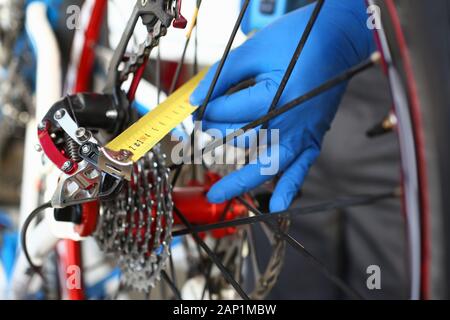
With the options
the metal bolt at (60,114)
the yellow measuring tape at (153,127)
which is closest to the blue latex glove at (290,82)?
the yellow measuring tape at (153,127)

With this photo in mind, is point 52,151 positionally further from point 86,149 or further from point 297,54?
point 297,54

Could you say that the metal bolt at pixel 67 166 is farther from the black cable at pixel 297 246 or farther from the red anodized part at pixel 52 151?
the black cable at pixel 297 246

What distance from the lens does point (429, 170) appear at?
1.62 feet

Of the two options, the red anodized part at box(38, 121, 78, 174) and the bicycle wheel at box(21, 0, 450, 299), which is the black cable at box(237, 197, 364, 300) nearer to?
the bicycle wheel at box(21, 0, 450, 299)

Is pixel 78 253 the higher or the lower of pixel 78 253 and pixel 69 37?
the lower

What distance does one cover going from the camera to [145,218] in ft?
1.91

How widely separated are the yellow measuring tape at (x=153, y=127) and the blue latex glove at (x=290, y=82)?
19 mm

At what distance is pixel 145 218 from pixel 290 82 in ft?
0.61

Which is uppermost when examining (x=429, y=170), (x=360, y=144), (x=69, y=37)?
(x=69, y=37)

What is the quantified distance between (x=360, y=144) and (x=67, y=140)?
2.03ft

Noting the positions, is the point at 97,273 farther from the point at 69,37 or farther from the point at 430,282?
the point at 430,282

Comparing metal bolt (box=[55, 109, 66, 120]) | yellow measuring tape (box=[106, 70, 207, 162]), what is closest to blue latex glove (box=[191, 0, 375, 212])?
yellow measuring tape (box=[106, 70, 207, 162])

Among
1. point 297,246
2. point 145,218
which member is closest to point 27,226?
point 145,218
